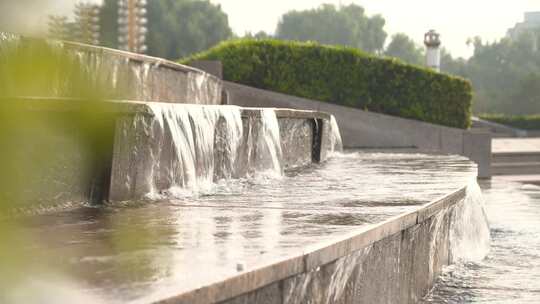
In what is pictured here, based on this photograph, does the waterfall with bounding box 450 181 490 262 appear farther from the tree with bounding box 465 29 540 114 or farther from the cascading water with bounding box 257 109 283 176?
the tree with bounding box 465 29 540 114

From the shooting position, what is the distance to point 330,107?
17.4 meters

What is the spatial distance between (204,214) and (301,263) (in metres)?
1.37

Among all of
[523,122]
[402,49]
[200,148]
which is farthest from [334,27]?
[200,148]

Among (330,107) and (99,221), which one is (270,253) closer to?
(99,221)

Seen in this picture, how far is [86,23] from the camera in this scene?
2.09ft

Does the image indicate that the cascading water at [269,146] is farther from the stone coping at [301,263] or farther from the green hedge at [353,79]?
the green hedge at [353,79]

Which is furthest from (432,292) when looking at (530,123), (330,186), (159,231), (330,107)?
(530,123)

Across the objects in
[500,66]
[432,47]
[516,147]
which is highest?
[500,66]

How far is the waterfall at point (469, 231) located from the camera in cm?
563

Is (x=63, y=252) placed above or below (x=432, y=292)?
above

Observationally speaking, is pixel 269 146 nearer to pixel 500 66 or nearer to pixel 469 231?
pixel 469 231

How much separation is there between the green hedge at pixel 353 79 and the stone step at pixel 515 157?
960 millimetres

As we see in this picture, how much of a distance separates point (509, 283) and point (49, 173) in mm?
2664

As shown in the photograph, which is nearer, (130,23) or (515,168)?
(130,23)
